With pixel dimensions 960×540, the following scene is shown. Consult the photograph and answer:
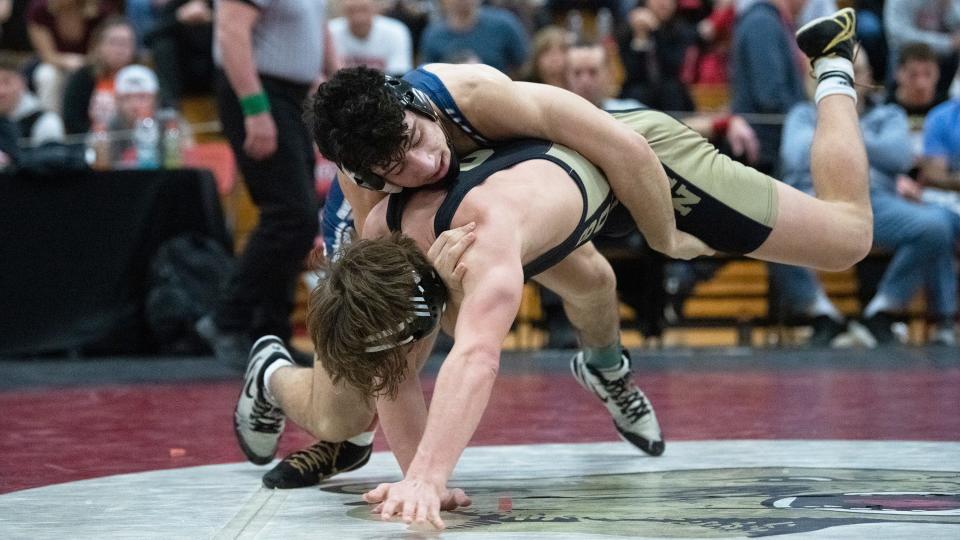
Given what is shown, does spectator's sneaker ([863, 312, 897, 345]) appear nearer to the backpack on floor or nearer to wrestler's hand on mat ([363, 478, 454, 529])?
the backpack on floor

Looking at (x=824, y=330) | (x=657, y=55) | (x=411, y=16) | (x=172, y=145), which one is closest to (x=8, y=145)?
(x=172, y=145)

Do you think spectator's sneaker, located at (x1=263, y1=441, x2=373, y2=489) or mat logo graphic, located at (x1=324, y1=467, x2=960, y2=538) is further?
spectator's sneaker, located at (x1=263, y1=441, x2=373, y2=489)

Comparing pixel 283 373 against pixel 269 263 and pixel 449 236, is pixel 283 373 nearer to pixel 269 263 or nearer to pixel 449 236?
pixel 449 236

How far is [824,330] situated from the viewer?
6.70 meters

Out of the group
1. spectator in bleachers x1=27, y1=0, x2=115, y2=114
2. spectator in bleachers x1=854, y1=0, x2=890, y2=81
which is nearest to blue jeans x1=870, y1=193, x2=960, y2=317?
spectator in bleachers x1=854, y1=0, x2=890, y2=81

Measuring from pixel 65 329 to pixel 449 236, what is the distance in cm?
411

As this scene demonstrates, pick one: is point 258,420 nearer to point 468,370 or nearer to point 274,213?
point 468,370

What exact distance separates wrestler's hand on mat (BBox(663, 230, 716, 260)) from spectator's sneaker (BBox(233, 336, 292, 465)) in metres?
0.87

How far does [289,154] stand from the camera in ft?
16.6

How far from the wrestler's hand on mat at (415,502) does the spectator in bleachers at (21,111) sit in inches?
193

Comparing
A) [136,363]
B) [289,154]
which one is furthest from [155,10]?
[289,154]

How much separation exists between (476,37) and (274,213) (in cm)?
281

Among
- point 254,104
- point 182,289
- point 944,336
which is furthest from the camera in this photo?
point 944,336

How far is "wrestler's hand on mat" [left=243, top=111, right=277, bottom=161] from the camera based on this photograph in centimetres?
489
